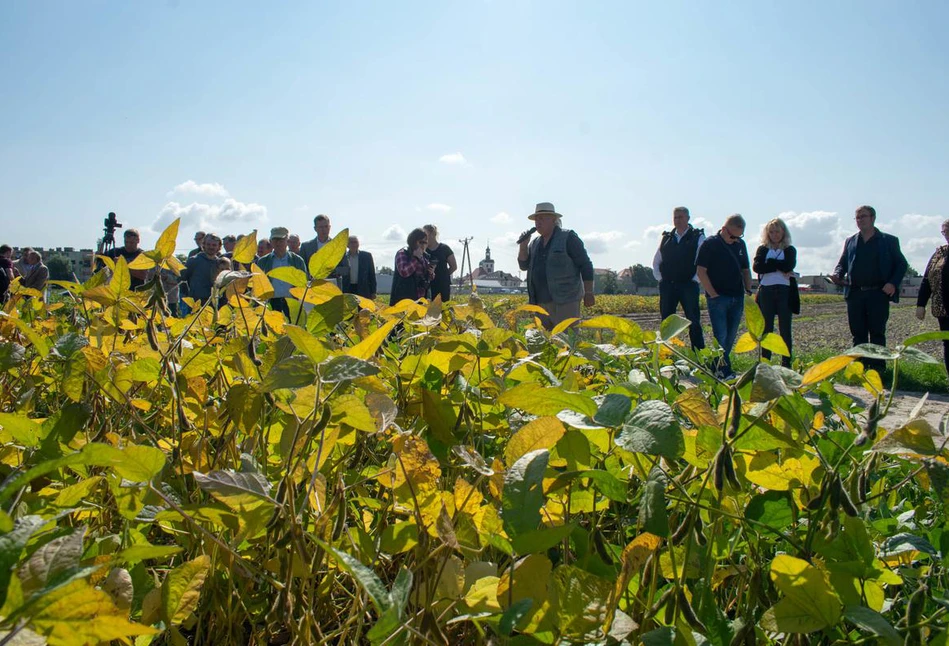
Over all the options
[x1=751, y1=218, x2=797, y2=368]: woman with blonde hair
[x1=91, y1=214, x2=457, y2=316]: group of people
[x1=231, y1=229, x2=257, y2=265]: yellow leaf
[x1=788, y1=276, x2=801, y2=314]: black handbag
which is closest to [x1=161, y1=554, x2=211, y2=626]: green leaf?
[x1=231, y1=229, x2=257, y2=265]: yellow leaf

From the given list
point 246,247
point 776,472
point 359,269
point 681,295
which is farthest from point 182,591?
point 359,269

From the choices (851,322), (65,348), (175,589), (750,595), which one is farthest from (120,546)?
(851,322)

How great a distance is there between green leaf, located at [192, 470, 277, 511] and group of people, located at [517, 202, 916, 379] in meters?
5.14

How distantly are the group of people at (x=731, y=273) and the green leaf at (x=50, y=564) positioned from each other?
5250 mm

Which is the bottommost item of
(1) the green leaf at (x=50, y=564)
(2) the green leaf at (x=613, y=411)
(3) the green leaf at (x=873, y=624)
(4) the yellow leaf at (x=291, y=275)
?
(3) the green leaf at (x=873, y=624)

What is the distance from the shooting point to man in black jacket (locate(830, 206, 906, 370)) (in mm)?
6125

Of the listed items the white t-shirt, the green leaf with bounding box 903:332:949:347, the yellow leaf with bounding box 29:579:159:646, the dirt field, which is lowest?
the dirt field

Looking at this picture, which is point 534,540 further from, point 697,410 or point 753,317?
point 753,317

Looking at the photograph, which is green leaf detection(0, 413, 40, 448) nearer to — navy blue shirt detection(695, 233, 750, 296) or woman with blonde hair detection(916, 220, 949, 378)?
navy blue shirt detection(695, 233, 750, 296)

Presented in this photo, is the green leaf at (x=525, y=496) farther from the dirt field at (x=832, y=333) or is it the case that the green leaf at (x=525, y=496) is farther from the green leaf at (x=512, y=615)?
the dirt field at (x=832, y=333)

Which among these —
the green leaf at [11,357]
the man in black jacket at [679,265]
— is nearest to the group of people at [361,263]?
the man in black jacket at [679,265]

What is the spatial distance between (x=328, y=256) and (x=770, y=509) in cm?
60

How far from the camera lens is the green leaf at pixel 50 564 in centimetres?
44

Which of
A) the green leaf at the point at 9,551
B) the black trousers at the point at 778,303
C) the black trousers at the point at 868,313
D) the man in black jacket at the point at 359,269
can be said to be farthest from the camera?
the man in black jacket at the point at 359,269
